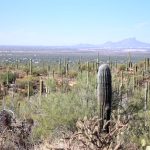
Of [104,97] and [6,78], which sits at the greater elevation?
[104,97]

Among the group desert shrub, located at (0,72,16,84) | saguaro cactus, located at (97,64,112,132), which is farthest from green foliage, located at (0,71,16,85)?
saguaro cactus, located at (97,64,112,132)

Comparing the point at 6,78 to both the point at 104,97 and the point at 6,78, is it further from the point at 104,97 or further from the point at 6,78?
the point at 104,97

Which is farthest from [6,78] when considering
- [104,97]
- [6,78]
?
[104,97]

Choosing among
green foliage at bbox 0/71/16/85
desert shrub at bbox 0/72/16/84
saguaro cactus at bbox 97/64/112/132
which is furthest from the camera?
desert shrub at bbox 0/72/16/84

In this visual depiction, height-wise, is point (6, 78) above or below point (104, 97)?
below

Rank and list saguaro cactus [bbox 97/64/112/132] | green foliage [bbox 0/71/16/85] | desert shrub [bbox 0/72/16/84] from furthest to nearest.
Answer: desert shrub [bbox 0/72/16/84], green foliage [bbox 0/71/16/85], saguaro cactus [bbox 97/64/112/132]

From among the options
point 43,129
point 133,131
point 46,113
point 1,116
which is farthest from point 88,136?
point 46,113

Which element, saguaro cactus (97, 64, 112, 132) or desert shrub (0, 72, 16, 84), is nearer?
saguaro cactus (97, 64, 112, 132)

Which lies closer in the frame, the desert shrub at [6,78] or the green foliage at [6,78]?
the green foliage at [6,78]

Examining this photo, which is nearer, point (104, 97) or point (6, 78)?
point (104, 97)

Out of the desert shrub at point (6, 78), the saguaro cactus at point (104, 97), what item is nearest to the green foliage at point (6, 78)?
the desert shrub at point (6, 78)

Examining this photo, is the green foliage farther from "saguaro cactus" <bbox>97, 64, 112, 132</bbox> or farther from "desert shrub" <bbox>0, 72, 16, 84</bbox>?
"saguaro cactus" <bbox>97, 64, 112, 132</bbox>

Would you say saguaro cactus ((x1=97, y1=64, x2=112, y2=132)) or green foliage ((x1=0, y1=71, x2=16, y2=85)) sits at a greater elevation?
saguaro cactus ((x1=97, y1=64, x2=112, y2=132))

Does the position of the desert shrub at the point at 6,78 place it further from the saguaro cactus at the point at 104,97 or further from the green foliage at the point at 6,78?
the saguaro cactus at the point at 104,97
